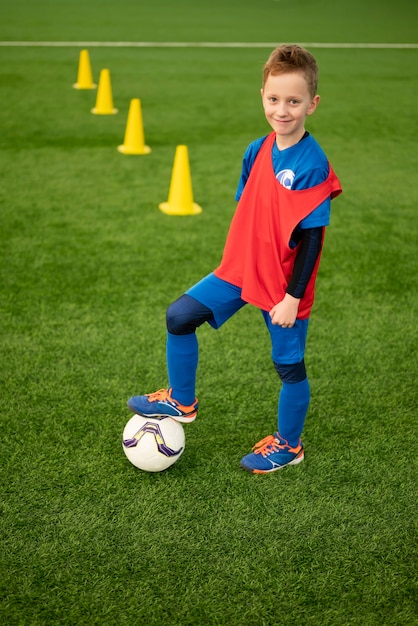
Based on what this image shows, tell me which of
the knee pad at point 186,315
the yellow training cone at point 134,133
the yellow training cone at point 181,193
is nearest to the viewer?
the knee pad at point 186,315

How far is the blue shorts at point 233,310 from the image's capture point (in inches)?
109

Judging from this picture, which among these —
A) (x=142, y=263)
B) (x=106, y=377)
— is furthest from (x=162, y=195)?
(x=106, y=377)

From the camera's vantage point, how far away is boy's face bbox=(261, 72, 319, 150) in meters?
2.51

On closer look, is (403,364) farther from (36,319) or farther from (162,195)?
(162,195)

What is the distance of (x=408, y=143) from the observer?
7.79 metres

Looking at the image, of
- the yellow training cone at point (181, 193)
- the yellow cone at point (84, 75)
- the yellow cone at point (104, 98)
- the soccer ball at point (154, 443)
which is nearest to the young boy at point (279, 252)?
the soccer ball at point (154, 443)

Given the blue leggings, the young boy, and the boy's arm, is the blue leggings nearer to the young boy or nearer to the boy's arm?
the young boy

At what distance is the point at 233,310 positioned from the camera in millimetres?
2941

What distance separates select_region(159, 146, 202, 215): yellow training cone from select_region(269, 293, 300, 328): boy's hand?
10.6 ft

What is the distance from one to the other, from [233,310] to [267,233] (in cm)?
40

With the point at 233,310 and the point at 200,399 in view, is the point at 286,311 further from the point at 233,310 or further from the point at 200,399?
the point at 200,399

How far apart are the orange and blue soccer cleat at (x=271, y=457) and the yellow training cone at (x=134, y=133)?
4.84 m

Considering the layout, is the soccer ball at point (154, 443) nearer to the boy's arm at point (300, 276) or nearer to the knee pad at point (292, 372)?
the knee pad at point (292, 372)

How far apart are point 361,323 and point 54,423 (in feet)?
6.46
